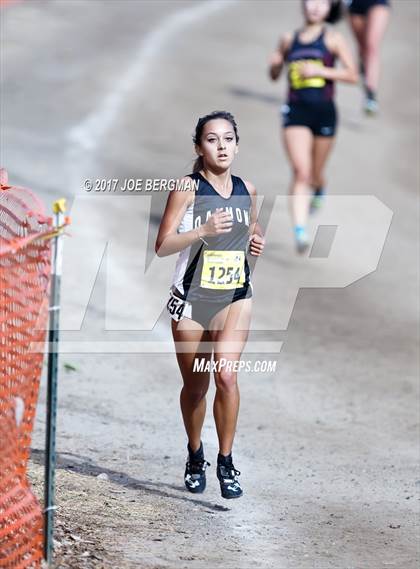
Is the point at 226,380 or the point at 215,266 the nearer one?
the point at 215,266

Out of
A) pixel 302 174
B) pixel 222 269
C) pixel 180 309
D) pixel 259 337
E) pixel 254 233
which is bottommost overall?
pixel 259 337

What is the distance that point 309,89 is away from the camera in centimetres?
1261

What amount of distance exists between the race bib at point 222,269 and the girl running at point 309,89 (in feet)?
19.5

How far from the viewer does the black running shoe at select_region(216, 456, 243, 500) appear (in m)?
Answer: 7.14

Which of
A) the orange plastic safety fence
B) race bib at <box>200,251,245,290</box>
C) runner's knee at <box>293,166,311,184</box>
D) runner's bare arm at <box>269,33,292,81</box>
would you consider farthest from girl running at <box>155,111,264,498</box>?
runner's knee at <box>293,166,311,184</box>

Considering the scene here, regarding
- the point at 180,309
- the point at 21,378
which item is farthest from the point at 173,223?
the point at 21,378

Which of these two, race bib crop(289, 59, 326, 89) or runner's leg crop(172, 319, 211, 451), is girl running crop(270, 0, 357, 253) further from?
runner's leg crop(172, 319, 211, 451)

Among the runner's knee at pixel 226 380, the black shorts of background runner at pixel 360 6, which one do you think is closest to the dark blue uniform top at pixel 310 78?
the runner's knee at pixel 226 380

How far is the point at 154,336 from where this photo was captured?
11.2 meters

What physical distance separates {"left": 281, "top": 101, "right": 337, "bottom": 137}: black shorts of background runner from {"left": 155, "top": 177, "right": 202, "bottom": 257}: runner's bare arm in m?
6.05

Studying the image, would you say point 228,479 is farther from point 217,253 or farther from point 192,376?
point 217,253

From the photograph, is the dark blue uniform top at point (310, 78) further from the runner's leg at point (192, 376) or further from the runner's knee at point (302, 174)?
the runner's leg at point (192, 376)

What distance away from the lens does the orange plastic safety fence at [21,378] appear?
5645mm

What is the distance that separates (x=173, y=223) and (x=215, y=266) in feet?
1.11
